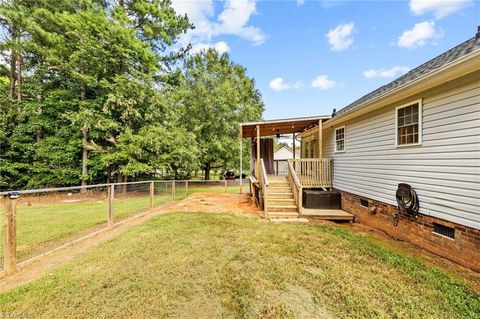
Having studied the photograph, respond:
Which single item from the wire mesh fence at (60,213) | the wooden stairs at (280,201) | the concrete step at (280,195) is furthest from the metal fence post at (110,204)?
the concrete step at (280,195)

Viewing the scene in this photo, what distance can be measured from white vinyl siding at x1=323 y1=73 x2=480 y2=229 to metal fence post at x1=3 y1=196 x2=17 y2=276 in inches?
283

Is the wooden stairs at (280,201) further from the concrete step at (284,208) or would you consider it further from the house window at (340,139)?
the house window at (340,139)

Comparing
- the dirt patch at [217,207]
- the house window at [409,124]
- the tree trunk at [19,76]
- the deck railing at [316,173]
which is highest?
the tree trunk at [19,76]

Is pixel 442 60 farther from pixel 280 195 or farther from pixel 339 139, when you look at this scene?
pixel 280 195

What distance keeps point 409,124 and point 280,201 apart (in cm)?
444

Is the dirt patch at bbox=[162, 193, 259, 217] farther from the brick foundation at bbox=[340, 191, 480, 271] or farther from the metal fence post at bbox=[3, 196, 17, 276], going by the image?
the metal fence post at bbox=[3, 196, 17, 276]

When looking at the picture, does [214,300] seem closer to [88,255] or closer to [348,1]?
[88,255]

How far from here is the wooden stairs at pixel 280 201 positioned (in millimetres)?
6961

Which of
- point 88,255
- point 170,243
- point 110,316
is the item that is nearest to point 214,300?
point 110,316

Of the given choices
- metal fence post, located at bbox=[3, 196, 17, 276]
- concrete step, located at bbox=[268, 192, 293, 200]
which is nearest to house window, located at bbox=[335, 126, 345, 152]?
concrete step, located at bbox=[268, 192, 293, 200]

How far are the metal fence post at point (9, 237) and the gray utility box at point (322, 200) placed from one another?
290 inches

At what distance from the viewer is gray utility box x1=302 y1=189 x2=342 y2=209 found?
7727 mm

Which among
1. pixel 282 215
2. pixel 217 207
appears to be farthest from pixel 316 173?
pixel 217 207

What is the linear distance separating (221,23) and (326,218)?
16994 millimetres
